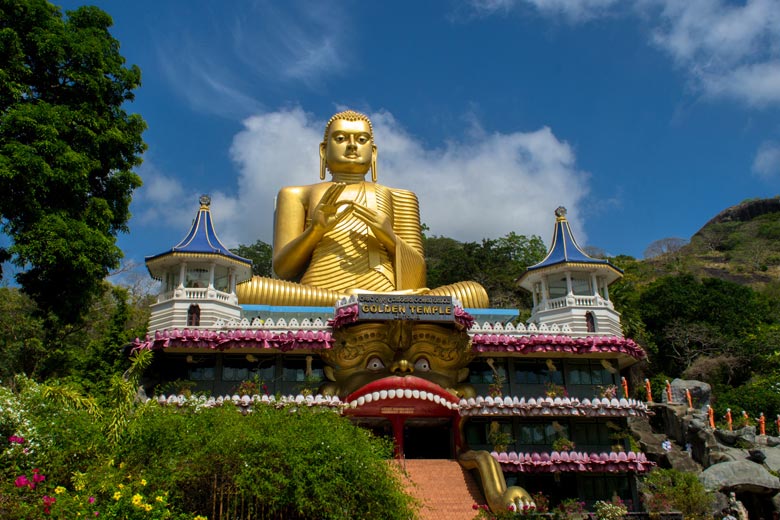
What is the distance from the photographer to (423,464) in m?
15.2

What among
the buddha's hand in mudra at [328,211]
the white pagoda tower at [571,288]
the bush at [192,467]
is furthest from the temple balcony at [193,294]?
the white pagoda tower at [571,288]

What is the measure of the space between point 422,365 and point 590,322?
5.51 meters

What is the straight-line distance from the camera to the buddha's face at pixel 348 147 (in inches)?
942

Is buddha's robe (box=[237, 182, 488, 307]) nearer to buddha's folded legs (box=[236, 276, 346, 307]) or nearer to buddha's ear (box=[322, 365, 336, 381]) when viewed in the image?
buddha's folded legs (box=[236, 276, 346, 307])

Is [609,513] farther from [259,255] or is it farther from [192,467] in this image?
[259,255]

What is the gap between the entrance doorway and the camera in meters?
17.1

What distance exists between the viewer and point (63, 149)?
15008mm

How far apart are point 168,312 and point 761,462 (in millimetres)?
16567

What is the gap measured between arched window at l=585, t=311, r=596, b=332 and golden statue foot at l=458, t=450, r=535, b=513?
598cm

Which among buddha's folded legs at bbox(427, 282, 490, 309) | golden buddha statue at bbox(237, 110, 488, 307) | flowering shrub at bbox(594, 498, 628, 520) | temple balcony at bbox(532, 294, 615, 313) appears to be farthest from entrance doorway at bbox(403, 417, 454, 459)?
temple balcony at bbox(532, 294, 615, 313)

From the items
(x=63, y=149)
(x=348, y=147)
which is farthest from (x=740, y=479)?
(x=63, y=149)

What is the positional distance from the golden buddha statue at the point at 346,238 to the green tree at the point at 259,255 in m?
24.8

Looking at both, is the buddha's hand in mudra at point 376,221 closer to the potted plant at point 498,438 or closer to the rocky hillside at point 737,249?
the potted plant at point 498,438

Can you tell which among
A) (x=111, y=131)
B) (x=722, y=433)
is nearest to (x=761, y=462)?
(x=722, y=433)
